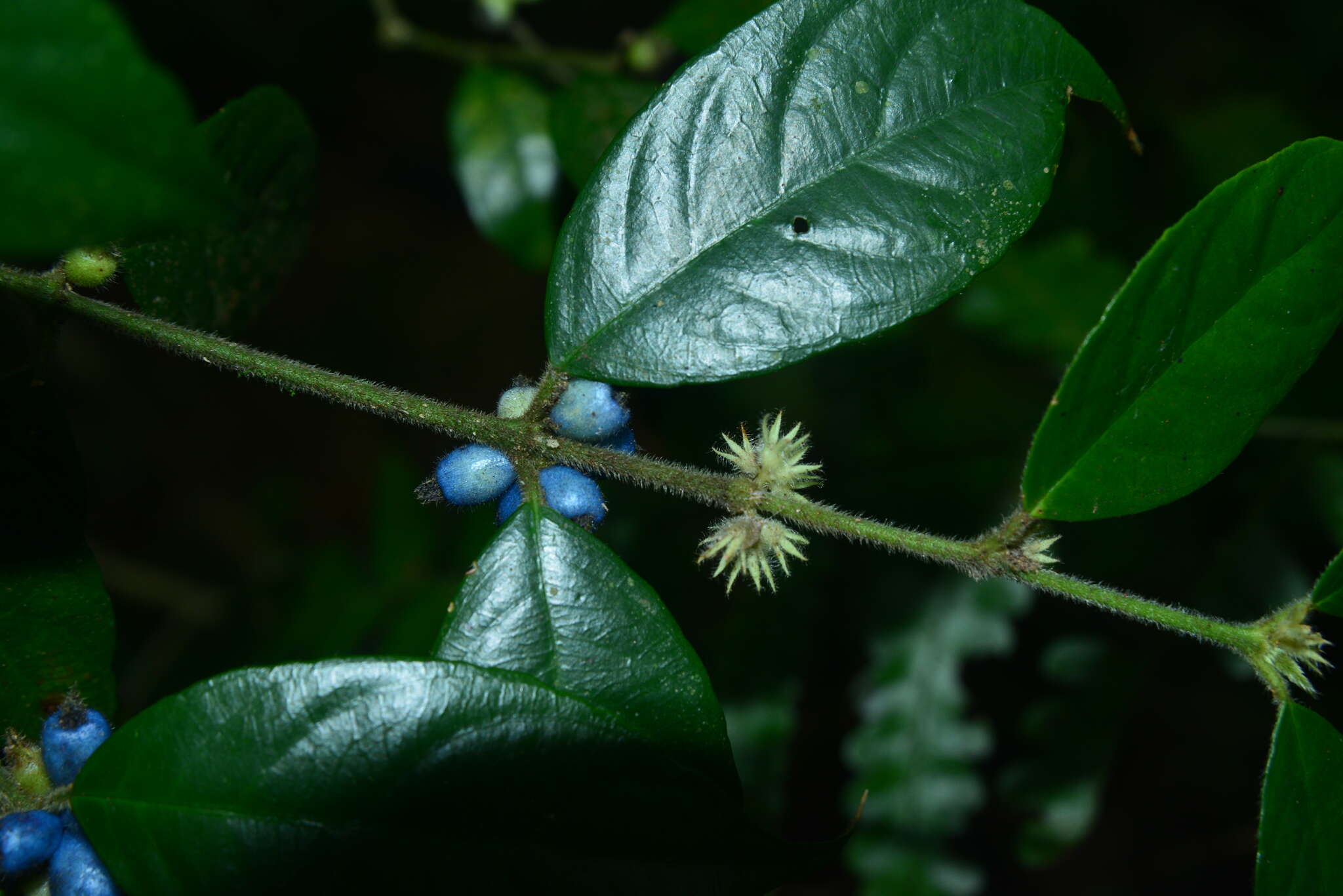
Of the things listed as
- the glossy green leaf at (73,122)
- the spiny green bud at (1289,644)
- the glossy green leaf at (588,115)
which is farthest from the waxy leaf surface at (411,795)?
the glossy green leaf at (588,115)

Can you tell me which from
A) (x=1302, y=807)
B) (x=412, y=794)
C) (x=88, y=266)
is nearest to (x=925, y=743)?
(x=1302, y=807)

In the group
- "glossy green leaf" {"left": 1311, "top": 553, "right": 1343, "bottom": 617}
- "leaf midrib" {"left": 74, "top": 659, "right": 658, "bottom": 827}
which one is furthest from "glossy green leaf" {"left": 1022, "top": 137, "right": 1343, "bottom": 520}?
"leaf midrib" {"left": 74, "top": 659, "right": 658, "bottom": 827}

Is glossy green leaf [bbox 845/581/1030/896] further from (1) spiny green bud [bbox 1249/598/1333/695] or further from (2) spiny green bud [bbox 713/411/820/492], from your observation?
(2) spiny green bud [bbox 713/411/820/492]

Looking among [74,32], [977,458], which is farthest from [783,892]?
[74,32]

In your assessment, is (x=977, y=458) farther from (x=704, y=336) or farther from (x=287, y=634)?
(x=287, y=634)

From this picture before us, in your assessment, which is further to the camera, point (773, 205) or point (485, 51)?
point (485, 51)

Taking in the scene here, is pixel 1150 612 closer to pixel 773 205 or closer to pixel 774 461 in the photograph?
pixel 774 461
